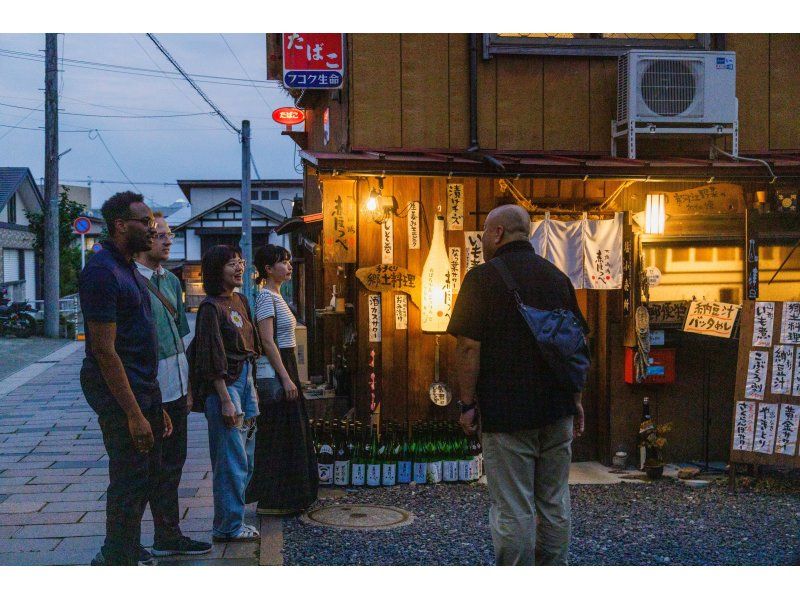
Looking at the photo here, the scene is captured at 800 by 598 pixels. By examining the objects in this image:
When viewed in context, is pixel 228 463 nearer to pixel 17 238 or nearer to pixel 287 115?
pixel 287 115

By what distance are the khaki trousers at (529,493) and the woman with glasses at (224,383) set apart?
2.38m

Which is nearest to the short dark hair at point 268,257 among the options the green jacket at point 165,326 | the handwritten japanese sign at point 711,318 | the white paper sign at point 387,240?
the green jacket at point 165,326

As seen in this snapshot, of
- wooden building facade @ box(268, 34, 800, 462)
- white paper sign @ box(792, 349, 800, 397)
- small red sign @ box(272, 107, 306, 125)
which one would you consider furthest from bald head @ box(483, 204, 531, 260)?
small red sign @ box(272, 107, 306, 125)

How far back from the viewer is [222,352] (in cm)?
652

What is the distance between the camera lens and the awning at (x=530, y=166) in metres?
8.28

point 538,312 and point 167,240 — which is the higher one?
point 167,240

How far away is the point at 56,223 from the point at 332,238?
20720 mm

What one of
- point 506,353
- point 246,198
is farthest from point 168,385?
point 246,198

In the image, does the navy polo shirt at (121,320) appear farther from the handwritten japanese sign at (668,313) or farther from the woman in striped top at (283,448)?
the handwritten japanese sign at (668,313)

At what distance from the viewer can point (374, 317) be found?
9.13 m

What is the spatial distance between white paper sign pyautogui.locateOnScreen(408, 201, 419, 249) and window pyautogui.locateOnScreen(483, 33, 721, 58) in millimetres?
1871

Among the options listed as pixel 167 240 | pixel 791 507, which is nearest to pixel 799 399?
pixel 791 507

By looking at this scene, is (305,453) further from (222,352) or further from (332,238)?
(332,238)

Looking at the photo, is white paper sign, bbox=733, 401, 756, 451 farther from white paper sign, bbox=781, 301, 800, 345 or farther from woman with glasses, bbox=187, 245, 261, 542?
woman with glasses, bbox=187, 245, 261, 542
